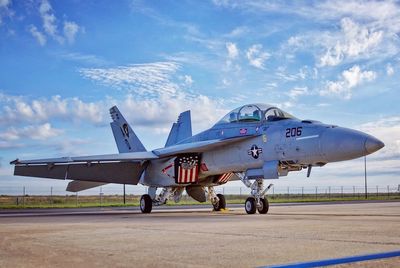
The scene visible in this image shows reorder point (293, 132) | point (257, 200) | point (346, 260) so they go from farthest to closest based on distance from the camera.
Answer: point (257, 200), point (293, 132), point (346, 260)

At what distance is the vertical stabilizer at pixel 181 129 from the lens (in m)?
22.9

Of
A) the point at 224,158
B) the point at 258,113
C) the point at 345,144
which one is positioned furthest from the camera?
the point at 224,158

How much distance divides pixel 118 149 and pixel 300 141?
42.4ft

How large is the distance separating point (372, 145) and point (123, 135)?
14502 mm

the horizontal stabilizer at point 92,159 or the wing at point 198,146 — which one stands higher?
the wing at point 198,146

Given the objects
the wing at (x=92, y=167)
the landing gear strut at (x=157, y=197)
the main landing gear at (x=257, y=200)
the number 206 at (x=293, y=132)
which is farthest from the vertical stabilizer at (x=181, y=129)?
the number 206 at (x=293, y=132)

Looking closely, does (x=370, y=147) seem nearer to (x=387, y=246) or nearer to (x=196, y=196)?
(x=387, y=246)

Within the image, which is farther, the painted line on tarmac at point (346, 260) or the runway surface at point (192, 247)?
the runway surface at point (192, 247)

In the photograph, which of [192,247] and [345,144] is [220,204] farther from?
[192,247]

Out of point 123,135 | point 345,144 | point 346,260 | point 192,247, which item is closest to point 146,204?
point 123,135

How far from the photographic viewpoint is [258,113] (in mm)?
16359

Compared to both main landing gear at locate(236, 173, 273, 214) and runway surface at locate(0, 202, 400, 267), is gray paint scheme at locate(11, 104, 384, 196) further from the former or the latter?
runway surface at locate(0, 202, 400, 267)

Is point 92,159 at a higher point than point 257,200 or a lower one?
higher

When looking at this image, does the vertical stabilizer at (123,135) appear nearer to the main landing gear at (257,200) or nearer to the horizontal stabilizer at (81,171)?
the horizontal stabilizer at (81,171)
